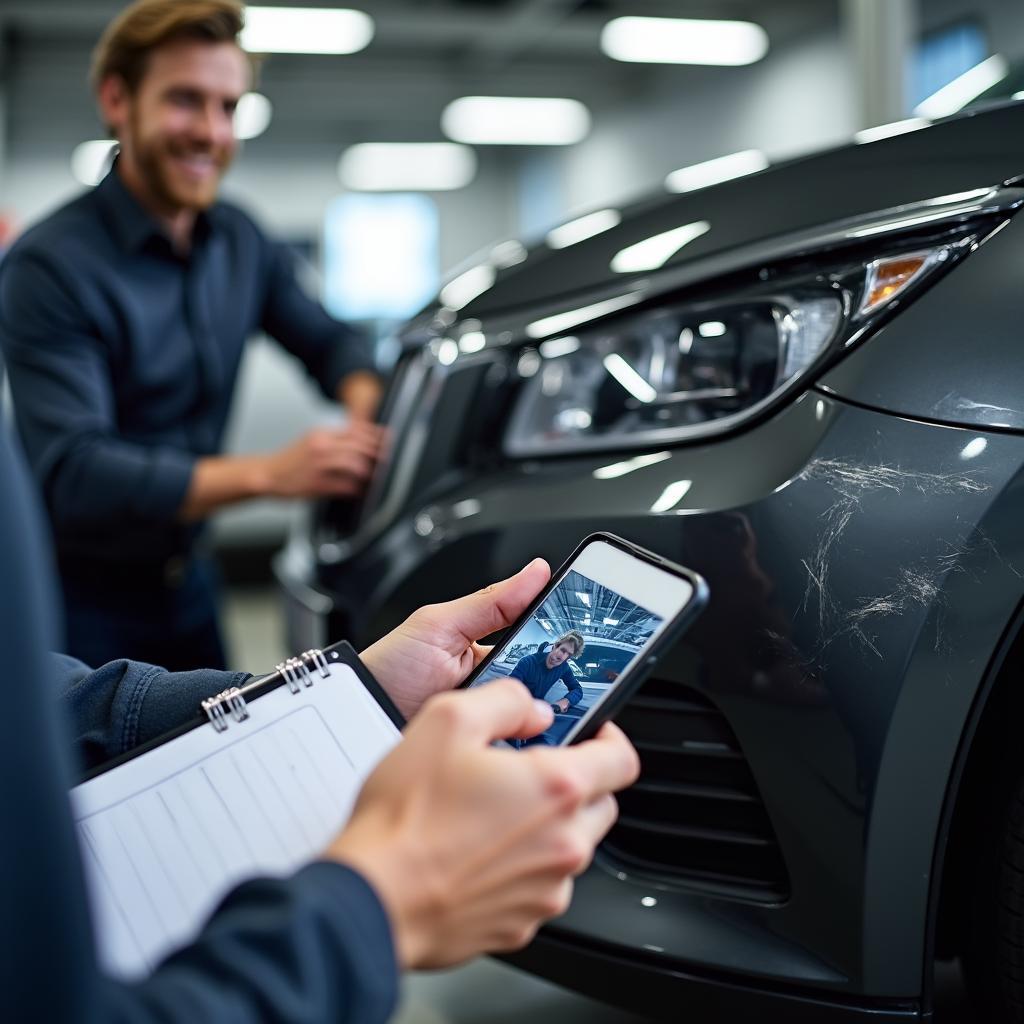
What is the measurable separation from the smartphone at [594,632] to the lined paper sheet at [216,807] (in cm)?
9

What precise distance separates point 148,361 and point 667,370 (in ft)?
3.13

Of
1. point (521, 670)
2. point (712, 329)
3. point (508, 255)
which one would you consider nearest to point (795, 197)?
point (712, 329)

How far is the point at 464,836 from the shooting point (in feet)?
1.67

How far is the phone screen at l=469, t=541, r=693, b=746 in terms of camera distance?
25.4 inches

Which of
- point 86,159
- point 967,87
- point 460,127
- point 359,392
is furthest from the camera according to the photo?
point 86,159

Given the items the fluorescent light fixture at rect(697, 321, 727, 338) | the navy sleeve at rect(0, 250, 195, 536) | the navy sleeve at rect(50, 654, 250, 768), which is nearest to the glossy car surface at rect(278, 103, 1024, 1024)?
the fluorescent light fixture at rect(697, 321, 727, 338)

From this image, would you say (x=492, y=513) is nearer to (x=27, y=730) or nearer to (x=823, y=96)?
(x=27, y=730)

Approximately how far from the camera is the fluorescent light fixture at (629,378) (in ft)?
3.74

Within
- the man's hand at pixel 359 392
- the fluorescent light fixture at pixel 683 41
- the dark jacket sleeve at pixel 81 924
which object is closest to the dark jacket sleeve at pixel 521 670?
the dark jacket sleeve at pixel 81 924

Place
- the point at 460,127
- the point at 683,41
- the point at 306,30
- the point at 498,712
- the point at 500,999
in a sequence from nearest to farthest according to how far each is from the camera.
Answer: the point at 498,712, the point at 500,999, the point at 306,30, the point at 683,41, the point at 460,127

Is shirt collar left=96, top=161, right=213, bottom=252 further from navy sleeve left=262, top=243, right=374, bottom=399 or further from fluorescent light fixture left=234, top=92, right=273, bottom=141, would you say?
fluorescent light fixture left=234, top=92, right=273, bottom=141

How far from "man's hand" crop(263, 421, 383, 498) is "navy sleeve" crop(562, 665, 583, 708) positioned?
92 centimetres

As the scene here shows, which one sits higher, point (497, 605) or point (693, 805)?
point (497, 605)

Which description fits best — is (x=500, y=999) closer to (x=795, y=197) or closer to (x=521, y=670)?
(x=521, y=670)
